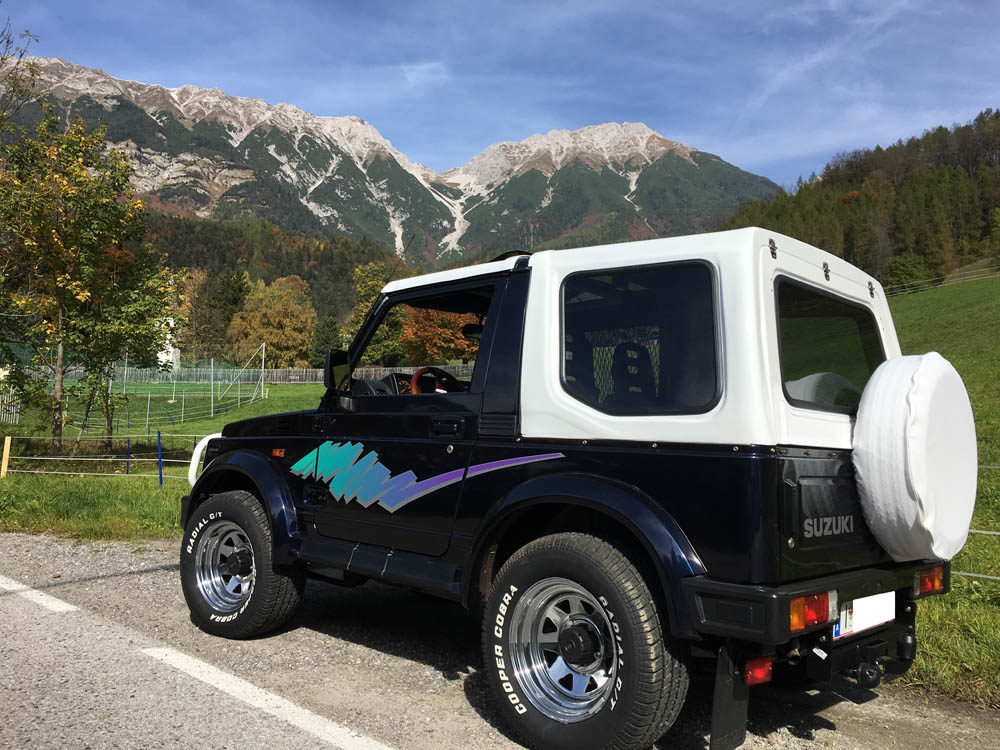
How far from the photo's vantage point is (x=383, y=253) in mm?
170625

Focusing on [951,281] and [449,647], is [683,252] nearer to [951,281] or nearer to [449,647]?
[449,647]

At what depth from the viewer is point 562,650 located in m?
3.27

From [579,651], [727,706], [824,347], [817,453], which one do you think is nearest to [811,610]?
[727,706]

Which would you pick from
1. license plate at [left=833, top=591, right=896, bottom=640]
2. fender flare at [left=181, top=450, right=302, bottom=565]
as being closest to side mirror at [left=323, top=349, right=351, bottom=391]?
fender flare at [left=181, top=450, right=302, bottom=565]

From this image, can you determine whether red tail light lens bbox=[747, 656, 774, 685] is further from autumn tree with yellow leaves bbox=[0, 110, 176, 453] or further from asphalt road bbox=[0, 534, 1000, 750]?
autumn tree with yellow leaves bbox=[0, 110, 176, 453]

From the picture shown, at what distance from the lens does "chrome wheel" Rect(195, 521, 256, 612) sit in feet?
16.4

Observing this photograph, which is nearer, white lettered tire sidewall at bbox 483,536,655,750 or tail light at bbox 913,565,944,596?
white lettered tire sidewall at bbox 483,536,655,750

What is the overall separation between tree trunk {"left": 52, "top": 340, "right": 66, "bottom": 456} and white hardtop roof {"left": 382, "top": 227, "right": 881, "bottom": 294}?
18.2 metres

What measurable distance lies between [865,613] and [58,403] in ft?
→ 66.3

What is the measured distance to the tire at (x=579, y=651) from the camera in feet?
9.81

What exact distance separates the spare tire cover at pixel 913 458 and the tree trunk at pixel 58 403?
19619 millimetres

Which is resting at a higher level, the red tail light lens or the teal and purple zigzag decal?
the teal and purple zigzag decal

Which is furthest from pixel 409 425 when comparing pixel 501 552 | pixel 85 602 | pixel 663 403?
pixel 85 602

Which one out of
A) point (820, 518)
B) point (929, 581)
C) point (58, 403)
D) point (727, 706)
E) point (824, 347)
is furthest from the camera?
point (58, 403)
